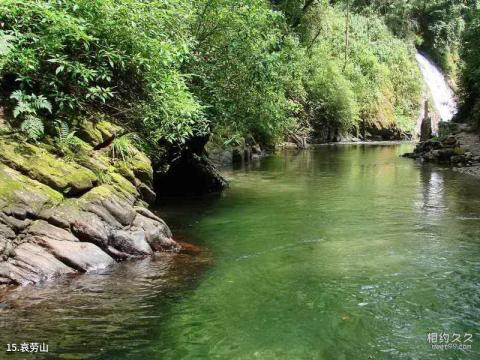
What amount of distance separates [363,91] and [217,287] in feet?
143

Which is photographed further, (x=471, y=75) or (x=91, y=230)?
(x=471, y=75)

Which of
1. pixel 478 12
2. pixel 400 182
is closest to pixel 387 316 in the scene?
pixel 400 182

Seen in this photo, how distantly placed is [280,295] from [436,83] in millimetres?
58880

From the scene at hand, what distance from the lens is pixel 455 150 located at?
81.5ft

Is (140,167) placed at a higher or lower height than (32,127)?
lower

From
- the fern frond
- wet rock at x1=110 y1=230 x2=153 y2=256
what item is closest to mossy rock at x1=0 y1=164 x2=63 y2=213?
the fern frond

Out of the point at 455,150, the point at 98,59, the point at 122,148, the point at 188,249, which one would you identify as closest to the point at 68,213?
the point at 188,249

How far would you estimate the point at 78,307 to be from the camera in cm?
607

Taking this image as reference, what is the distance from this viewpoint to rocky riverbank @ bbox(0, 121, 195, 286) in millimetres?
6871

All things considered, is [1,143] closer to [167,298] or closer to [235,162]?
[167,298]

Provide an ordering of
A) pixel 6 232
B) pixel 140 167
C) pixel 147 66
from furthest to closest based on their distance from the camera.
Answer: pixel 140 167, pixel 147 66, pixel 6 232

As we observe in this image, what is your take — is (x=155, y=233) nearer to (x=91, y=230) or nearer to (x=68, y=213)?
(x=91, y=230)

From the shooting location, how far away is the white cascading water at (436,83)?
57812 millimetres

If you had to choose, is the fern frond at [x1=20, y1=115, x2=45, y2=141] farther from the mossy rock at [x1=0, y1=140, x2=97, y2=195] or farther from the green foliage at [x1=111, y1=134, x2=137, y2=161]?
the green foliage at [x1=111, y1=134, x2=137, y2=161]
